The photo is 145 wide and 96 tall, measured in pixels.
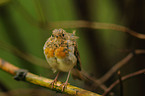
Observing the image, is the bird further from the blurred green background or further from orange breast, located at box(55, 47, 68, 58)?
the blurred green background

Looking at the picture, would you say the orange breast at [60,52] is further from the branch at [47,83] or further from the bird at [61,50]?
the branch at [47,83]

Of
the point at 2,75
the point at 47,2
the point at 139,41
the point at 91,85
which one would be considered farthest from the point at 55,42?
the point at 2,75

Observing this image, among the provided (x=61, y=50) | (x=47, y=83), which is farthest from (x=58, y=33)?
(x=47, y=83)

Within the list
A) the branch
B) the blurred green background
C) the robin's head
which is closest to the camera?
the branch

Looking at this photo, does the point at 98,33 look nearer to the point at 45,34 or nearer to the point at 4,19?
the point at 45,34

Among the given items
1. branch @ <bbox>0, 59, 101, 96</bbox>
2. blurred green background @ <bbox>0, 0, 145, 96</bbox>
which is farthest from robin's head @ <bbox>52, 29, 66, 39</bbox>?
blurred green background @ <bbox>0, 0, 145, 96</bbox>

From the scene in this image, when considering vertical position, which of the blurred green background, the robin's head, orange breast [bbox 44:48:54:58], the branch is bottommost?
the branch

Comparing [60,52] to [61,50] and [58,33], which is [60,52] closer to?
[61,50]

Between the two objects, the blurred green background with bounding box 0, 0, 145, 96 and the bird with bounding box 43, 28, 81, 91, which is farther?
the blurred green background with bounding box 0, 0, 145, 96
